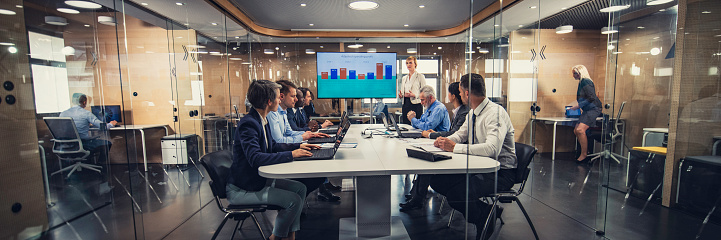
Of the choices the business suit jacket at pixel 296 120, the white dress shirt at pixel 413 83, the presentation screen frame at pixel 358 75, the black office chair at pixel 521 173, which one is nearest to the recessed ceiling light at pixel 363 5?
the presentation screen frame at pixel 358 75

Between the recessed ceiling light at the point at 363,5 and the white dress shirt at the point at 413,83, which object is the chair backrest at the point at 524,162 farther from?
the recessed ceiling light at the point at 363,5

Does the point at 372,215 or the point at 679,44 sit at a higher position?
the point at 679,44

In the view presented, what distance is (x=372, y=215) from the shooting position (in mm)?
2193

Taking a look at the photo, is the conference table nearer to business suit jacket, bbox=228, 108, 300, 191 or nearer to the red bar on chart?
business suit jacket, bbox=228, 108, 300, 191

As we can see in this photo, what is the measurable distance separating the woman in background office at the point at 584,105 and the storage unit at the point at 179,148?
15.6 feet

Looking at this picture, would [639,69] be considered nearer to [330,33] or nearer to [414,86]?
[414,86]

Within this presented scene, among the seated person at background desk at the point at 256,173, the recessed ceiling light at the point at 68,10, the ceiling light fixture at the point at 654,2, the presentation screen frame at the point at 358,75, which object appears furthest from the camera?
the presentation screen frame at the point at 358,75

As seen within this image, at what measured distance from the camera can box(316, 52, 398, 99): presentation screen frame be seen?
5207mm

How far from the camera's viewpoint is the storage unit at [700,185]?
2018 millimetres

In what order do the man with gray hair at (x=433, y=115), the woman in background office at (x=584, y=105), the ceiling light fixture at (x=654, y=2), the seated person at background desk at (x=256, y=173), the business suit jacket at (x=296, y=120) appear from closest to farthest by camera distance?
the seated person at background desk at (x=256, y=173)
the ceiling light fixture at (x=654, y=2)
the woman in background office at (x=584, y=105)
the man with gray hair at (x=433, y=115)
the business suit jacket at (x=296, y=120)

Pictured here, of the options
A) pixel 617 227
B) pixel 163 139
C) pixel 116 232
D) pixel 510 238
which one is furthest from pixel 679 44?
pixel 163 139

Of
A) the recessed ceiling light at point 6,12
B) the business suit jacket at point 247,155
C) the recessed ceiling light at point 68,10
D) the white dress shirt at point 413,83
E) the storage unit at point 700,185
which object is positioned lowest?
the storage unit at point 700,185

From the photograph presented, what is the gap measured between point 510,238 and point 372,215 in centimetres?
135

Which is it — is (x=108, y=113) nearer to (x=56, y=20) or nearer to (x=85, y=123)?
(x=85, y=123)
